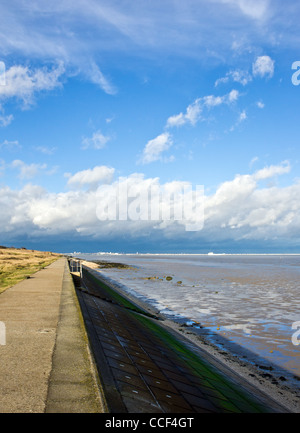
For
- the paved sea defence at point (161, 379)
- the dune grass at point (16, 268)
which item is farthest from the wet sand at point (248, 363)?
the dune grass at point (16, 268)

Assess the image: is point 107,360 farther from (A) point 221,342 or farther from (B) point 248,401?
(A) point 221,342

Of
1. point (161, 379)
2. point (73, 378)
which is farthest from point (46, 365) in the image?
point (161, 379)

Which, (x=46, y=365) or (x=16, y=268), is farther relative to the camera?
(x=16, y=268)

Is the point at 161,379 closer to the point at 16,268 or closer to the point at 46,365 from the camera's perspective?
the point at 46,365

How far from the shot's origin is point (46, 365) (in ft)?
18.4

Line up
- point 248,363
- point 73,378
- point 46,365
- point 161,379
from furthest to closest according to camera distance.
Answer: point 248,363 < point 161,379 < point 46,365 < point 73,378

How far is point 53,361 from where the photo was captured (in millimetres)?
5781

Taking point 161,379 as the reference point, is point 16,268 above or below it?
above

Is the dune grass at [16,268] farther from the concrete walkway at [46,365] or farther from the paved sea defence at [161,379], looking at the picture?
the paved sea defence at [161,379]

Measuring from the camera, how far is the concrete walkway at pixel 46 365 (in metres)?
4.23
